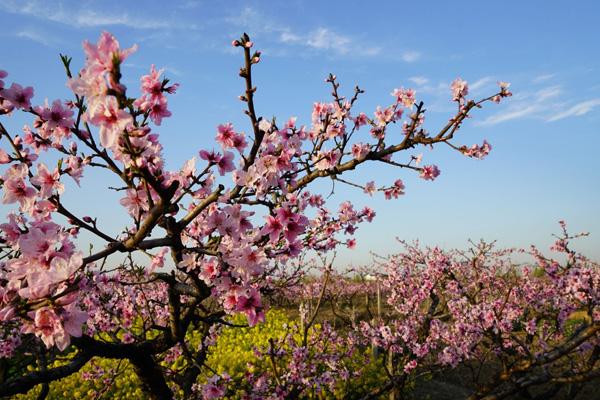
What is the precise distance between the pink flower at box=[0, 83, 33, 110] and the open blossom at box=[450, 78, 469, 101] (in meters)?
4.71

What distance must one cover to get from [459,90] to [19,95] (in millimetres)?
4797

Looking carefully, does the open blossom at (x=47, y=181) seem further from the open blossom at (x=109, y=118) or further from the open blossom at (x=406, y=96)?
the open blossom at (x=406, y=96)

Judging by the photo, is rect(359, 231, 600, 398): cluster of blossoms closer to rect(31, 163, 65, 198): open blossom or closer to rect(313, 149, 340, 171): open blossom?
rect(313, 149, 340, 171): open blossom

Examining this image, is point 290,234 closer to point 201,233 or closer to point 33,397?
point 201,233

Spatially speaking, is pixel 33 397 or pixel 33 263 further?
pixel 33 397

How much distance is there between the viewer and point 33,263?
1.88 m

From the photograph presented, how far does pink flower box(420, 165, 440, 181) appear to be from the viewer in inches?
238

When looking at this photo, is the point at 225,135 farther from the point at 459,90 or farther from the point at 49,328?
the point at 459,90

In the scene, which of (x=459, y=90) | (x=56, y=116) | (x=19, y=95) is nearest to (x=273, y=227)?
(x=56, y=116)

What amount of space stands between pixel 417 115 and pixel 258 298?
339 cm

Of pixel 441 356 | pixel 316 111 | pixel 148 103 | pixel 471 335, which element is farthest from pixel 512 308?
pixel 148 103

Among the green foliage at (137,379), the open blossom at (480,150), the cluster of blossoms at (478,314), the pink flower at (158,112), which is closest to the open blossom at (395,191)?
the open blossom at (480,150)

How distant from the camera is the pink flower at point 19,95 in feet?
8.71

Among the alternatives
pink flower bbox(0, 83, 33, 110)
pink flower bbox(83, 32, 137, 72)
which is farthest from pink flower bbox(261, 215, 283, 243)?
pink flower bbox(0, 83, 33, 110)
